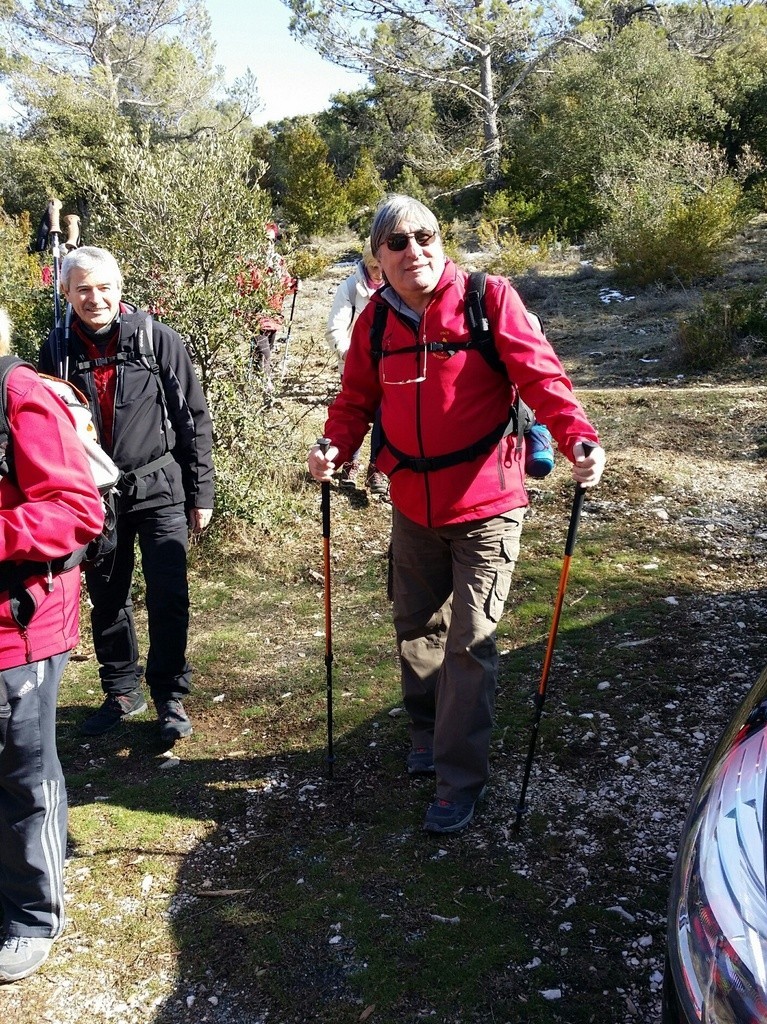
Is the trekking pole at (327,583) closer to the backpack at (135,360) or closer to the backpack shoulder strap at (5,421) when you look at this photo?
the backpack at (135,360)

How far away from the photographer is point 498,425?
Result: 10.6ft

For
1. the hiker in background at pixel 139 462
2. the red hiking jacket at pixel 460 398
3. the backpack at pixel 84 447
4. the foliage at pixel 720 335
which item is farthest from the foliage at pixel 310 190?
the backpack at pixel 84 447

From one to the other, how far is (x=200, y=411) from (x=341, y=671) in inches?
60.7

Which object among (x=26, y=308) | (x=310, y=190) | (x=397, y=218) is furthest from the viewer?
(x=310, y=190)

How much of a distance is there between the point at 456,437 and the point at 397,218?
0.77 m

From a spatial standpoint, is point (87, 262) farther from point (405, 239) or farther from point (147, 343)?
point (405, 239)

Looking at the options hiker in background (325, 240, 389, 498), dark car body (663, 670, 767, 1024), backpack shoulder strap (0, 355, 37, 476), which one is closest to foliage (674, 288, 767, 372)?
hiker in background (325, 240, 389, 498)

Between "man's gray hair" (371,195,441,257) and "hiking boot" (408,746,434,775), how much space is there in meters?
1.94

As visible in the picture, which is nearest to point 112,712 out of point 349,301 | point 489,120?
point 349,301

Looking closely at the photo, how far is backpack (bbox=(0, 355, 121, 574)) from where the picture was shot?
2514 millimetres

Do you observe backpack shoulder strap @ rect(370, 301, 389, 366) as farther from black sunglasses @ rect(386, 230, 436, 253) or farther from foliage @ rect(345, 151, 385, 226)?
foliage @ rect(345, 151, 385, 226)

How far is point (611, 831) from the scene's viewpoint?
3215mm

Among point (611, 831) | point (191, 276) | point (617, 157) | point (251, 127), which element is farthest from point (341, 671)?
point (251, 127)

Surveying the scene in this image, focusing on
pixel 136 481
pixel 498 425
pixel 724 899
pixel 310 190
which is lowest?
pixel 724 899
